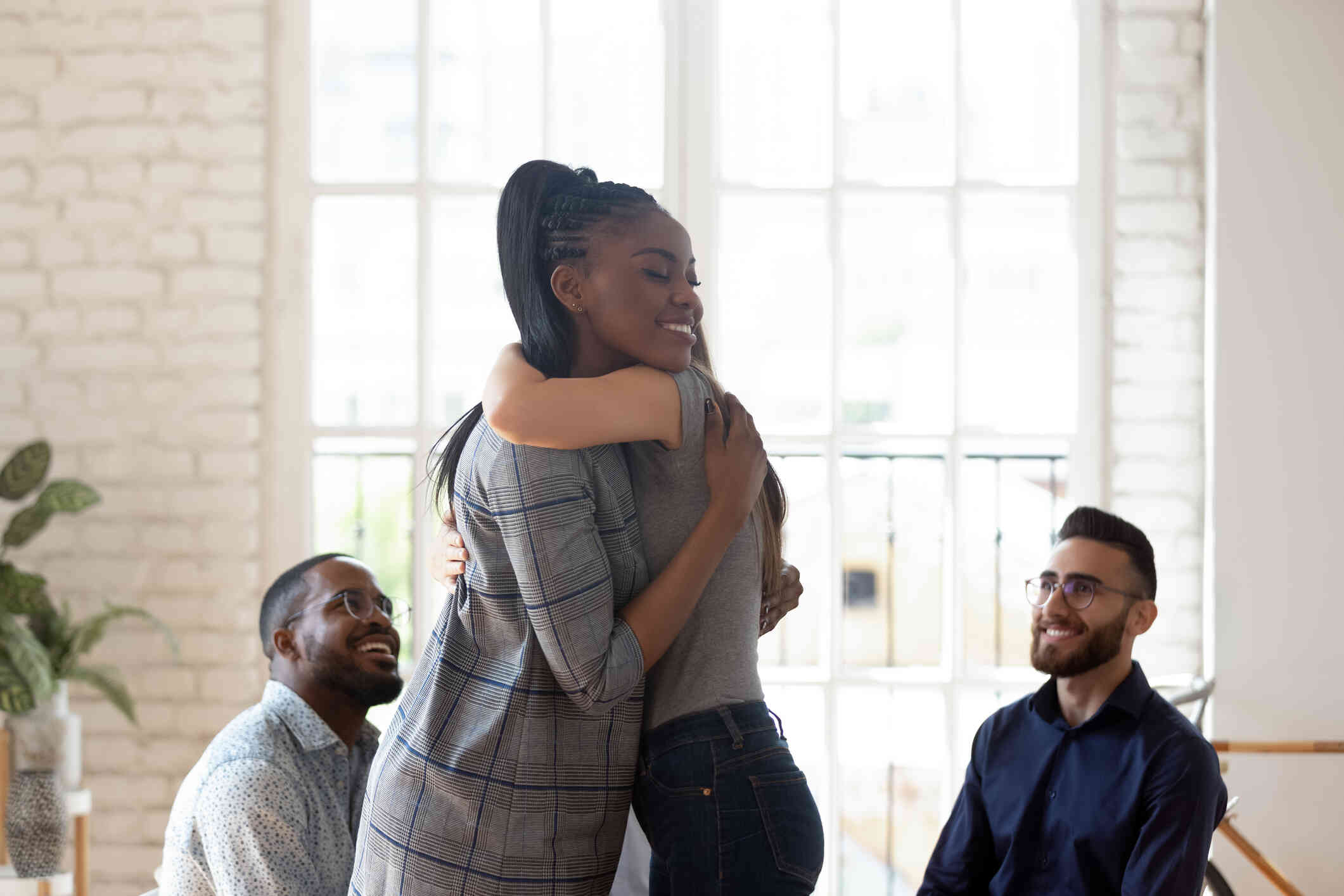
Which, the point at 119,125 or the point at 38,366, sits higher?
the point at 119,125

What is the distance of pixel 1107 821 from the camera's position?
6.44 ft

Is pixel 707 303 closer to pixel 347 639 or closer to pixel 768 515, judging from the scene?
pixel 347 639

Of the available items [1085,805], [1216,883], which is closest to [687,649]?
[1085,805]

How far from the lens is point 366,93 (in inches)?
148

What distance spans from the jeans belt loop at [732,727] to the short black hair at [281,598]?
4.20ft

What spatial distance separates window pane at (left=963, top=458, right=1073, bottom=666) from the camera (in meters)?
3.71

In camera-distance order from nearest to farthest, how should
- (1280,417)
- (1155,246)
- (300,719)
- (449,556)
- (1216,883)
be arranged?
(449,556) < (300,719) < (1216,883) < (1280,417) < (1155,246)

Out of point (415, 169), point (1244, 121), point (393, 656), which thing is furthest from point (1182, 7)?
point (393, 656)

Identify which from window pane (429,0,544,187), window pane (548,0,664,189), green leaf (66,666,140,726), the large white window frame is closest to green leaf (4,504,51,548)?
green leaf (66,666,140,726)

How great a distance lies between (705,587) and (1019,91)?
9.05 feet

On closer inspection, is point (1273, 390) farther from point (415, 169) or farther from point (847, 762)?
point (415, 169)

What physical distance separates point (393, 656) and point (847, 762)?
1801 millimetres

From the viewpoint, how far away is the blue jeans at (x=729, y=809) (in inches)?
54.1

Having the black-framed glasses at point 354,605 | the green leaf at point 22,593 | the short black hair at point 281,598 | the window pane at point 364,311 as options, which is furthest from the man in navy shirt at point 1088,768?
the green leaf at point 22,593
